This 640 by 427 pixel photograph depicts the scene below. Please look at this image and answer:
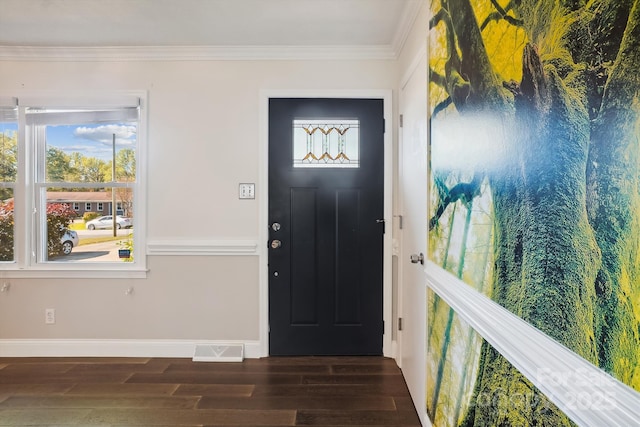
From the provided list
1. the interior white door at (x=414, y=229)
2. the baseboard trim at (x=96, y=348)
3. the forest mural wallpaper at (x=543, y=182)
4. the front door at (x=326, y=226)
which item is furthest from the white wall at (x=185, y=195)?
the forest mural wallpaper at (x=543, y=182)

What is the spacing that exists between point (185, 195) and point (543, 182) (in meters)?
2.62

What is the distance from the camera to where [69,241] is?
3.07 meters

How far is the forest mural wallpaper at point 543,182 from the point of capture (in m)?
0.66

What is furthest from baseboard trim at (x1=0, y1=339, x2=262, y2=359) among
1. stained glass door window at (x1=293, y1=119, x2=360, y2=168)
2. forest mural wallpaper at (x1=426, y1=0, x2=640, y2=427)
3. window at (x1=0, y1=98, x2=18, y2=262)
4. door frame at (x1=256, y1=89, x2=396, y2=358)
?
forest mural wallpaper at (x1=426, y1=0, x2=640, y2=427)

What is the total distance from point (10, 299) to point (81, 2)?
230 centimetres

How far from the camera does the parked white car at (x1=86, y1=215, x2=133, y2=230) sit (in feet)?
10.0

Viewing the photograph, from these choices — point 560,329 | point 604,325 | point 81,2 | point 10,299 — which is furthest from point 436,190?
point 10,299

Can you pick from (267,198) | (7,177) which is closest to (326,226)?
(267,198)

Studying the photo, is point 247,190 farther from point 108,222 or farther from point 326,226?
point 108,222

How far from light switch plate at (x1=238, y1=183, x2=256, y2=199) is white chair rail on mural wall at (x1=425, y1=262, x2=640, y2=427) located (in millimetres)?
1977

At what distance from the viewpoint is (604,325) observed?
0.70 metres

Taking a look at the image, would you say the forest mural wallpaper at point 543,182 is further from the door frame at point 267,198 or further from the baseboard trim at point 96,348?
the baseboard trim at point 96,348

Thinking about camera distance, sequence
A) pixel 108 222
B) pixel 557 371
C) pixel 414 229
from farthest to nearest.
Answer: pixel 108 222
pixel 414 229
pixel 557 371

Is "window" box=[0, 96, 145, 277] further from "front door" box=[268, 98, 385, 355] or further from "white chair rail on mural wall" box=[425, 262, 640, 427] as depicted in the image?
"white chair rail on mural wall" box=[425, 262, 640, 427]
